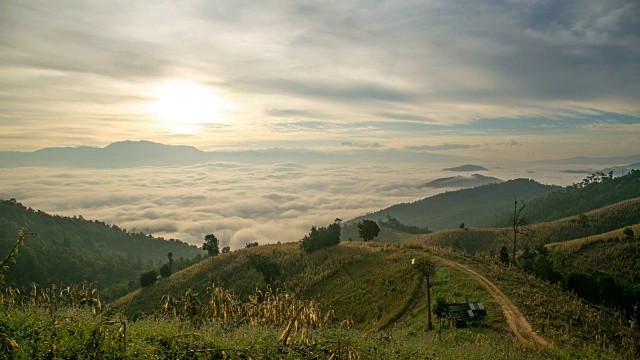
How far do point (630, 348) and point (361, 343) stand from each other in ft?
70.8

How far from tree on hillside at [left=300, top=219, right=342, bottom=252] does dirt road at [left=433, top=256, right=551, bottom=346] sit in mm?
31385

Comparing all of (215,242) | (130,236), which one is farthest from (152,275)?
(130,236)

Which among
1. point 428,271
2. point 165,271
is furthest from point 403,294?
point 165,271

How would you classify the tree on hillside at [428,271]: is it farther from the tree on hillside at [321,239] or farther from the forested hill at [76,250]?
the forested hill at [76,250]

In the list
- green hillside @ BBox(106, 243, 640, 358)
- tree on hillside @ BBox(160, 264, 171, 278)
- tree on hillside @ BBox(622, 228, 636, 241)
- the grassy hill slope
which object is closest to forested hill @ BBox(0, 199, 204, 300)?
tree on hillside @ BBox(160, 264, 171, 278)

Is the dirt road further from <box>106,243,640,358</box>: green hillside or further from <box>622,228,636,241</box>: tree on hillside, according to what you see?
<box>622,228,636,241</box>: tree on hillside

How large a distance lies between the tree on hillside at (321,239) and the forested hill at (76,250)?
4381 cm

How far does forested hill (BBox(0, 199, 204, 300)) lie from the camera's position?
95375mm

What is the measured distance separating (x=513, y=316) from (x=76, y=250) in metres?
137

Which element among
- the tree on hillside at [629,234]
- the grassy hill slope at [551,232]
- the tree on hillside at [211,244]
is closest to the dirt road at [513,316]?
the tree on hillside at [629,234]

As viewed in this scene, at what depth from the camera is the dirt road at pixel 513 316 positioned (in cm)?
2280

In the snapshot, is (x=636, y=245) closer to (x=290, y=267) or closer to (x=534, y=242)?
(x=534, y=242)

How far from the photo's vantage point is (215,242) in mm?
89000

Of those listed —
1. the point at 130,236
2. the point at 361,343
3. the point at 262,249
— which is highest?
the point at 361,343
